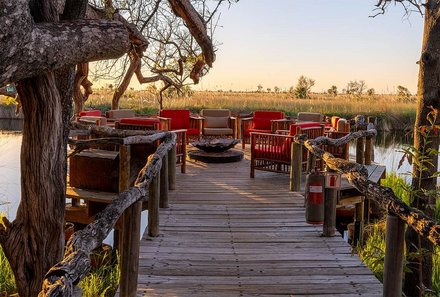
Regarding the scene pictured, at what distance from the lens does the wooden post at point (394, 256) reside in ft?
9.45

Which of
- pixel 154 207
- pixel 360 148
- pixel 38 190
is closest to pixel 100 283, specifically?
pixel 154 207

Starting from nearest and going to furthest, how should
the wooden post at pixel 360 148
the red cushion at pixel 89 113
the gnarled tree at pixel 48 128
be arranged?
the gnarled tree at pixel 48 128, the wooden post at pixel 360 148, the red cushion at pixel 89 113

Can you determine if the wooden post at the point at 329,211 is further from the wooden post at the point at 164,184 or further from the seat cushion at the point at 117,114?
the seat cushion at the point at 117,114

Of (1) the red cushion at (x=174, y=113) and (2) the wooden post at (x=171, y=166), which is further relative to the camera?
(1) the red cushion at (x=174, y=113)

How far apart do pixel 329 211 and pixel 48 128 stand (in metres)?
2.56

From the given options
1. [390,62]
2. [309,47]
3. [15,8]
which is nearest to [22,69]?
[15,8]

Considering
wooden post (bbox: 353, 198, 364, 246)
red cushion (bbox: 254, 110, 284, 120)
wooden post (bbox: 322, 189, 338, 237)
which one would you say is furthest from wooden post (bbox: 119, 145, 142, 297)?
red cushion (bbox: 254, 110, 284, 120)

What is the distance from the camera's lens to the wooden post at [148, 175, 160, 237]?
487 cm

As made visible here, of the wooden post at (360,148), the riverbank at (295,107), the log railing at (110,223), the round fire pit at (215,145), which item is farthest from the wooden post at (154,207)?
the riverbank at (295,107)

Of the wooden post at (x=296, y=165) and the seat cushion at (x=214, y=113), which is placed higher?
the seat cushion at (x=214, y=113)

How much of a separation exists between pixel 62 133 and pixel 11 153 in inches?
529

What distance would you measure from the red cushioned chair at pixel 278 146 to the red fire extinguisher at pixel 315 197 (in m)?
2.46

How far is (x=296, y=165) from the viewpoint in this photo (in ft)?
24.4

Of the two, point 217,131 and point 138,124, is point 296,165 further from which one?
point 217,131
